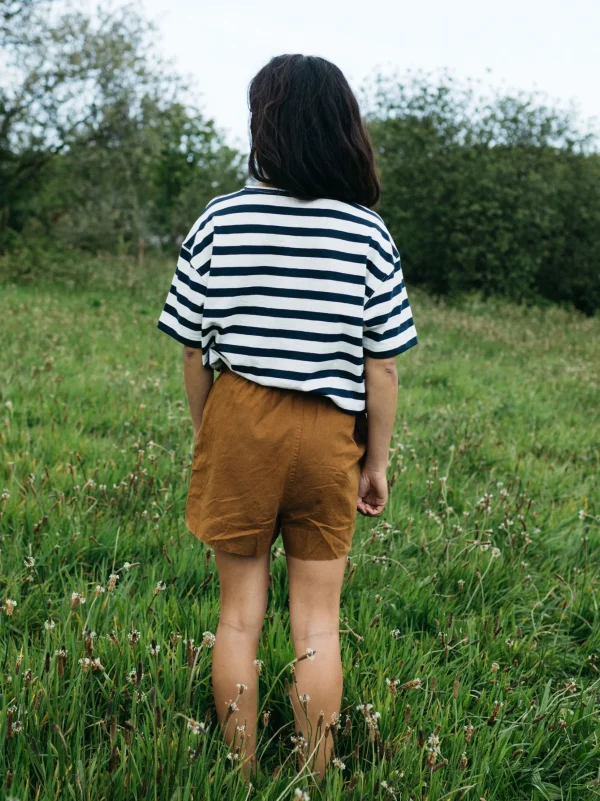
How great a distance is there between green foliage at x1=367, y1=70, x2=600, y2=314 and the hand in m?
21.6

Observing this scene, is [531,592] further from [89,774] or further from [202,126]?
[202,126]

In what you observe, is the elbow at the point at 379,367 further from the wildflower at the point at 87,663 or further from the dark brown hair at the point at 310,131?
the wildflower at the point at 87,663

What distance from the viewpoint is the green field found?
79.3 inches

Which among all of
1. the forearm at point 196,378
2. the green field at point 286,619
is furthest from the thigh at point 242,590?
the forearm at point 196,378

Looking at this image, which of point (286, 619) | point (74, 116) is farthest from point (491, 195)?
point (286, 619)

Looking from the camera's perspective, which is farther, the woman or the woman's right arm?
the woman's right arm

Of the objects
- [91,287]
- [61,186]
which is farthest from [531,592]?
[61,186]

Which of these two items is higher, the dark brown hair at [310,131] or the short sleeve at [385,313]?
the dark brown hair at [310,131]

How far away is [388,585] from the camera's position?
3.35 metres

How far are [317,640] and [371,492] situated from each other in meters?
0.52

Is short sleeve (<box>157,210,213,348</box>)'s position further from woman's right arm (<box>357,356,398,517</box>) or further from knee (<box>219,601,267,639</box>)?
knee (<box>219,601,267,639</box>)

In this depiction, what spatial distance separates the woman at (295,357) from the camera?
6.87 feet

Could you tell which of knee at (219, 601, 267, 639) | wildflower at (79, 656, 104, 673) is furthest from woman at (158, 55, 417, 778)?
wildflower at (79, 656, 104, 673)

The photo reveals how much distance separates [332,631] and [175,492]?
7.00 feet
